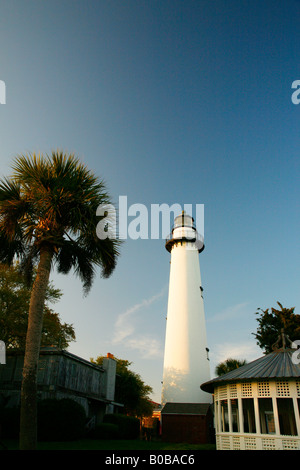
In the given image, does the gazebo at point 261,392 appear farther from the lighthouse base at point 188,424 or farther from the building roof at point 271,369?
the lighthouse base at point 188,424

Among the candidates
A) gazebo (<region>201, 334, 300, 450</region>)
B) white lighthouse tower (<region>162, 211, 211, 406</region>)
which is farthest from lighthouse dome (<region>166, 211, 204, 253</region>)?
gazebo (<region>201, 334, 300, 450</region>)

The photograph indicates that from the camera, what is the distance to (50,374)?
57.0ft

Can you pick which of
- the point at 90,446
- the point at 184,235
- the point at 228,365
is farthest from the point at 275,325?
the point at 90,446

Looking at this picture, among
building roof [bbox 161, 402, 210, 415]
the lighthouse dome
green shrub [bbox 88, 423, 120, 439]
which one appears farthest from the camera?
the lighthouse dome

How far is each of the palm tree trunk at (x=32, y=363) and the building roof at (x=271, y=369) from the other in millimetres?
8417

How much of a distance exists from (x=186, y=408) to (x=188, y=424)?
1.10m

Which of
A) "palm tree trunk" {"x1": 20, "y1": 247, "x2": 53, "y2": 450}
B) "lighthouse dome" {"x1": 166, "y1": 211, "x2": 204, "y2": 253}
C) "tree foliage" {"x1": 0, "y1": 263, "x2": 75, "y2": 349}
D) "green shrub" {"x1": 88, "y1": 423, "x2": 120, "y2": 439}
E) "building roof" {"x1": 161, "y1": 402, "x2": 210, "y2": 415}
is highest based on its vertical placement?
"lighthouse dome" {"x1": 166, "y1": 211, "x2": 204, "y2": 253}

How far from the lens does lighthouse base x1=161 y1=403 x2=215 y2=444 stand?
2106cm

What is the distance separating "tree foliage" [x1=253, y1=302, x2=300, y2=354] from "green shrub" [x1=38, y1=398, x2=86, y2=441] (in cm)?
1762

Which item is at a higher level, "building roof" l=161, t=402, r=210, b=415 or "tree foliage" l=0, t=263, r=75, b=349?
"tree foliage" l=0, t=263, r=75, b=349

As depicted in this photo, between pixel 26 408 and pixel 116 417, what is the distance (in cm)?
1559

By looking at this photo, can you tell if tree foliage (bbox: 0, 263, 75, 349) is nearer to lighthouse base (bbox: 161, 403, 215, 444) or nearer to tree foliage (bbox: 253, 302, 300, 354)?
lighthouse base (bbox: 161, 403, 215, 444)
